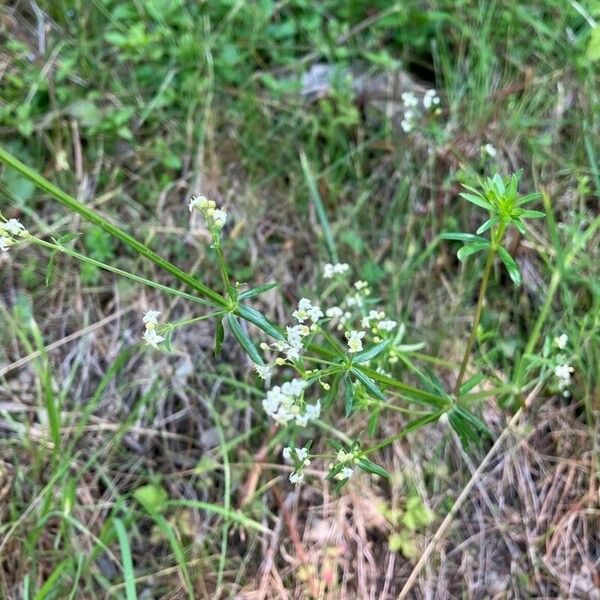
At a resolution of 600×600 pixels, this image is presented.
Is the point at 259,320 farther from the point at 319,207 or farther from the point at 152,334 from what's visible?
the point at 319,207

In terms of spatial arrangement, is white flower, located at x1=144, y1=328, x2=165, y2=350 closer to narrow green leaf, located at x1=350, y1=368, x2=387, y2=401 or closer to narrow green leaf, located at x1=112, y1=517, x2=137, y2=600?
narrow green leaf, located at x1=350, y1=368, x2=387, y2=401

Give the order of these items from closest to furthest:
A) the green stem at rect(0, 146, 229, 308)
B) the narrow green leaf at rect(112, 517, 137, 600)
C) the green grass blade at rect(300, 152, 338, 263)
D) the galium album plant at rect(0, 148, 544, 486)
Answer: the green stem at rect(0, 146, 229, 308), the galium album plant at rect(0, 148, 544, 486), the narrow green leaf at rect(112, 517, 137, 600), the green grass blade at rect(300, 152, 338, 263)

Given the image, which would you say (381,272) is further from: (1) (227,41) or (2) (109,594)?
(2) (109,594)

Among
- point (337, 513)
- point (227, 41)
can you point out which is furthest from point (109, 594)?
point (227, 41)

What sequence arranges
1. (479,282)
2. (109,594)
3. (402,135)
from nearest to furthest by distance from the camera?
1. (109,594)
2. (479,282)
3. (402,135)

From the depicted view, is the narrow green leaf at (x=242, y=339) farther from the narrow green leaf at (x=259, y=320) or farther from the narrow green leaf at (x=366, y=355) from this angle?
the narrow green leaf at (x=366, y=355)

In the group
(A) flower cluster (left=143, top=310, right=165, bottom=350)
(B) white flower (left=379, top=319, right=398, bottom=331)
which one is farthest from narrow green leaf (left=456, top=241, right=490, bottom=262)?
(A) flower cluster (left=143, top=310, right=165, bottom=350)

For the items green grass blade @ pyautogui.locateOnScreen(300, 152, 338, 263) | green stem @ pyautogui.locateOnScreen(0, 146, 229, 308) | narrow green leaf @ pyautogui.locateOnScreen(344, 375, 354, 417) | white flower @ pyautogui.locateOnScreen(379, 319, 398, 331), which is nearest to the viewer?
green stem @ pyautogui.locateOnScreen(0, 146, 229, 308)

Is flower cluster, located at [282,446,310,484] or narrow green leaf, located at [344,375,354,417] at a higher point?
narrow green leaf, located at [344,375,354,417]

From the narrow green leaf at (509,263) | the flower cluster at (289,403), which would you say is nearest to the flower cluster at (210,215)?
the flower cluster at (289,403)
